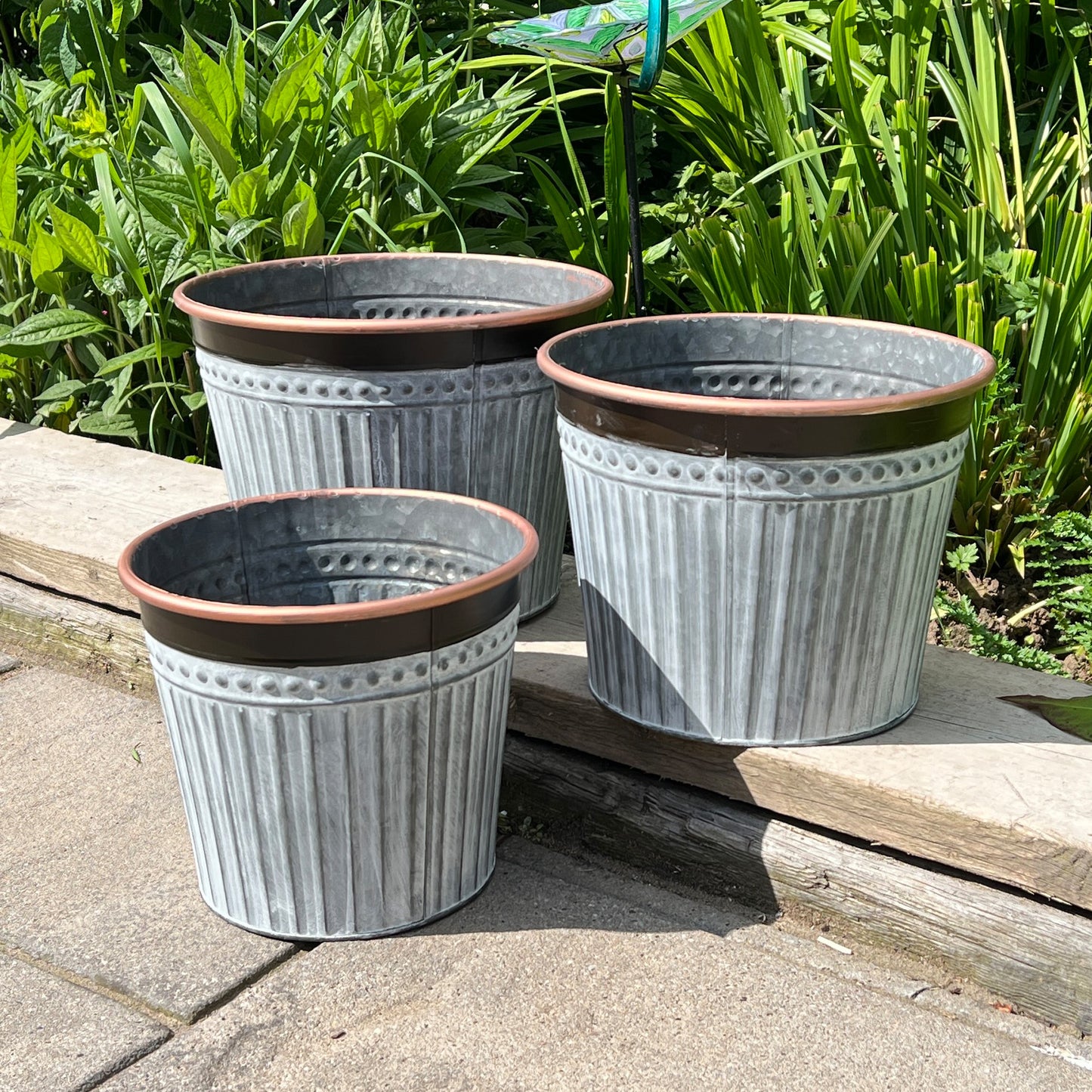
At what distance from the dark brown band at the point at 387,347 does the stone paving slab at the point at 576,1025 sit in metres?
0.82

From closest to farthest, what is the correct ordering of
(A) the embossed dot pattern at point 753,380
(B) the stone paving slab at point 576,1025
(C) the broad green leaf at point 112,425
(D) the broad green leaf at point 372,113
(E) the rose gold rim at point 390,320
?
1. (B) the stone paving slab at point 576,1025
2. (E) the rose gold rim at point 390,320
3. (A) the embossed dot pattern at point 753,380
4. (D) the broad green leaf at point 372,113
5. (C) the broad green leaf at point 112,425

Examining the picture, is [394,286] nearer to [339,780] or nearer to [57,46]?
[339,780]

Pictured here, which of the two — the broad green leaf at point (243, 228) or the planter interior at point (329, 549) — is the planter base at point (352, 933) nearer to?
the planter interior at point (329, 549)

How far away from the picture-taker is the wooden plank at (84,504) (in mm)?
2664

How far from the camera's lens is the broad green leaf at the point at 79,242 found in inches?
115

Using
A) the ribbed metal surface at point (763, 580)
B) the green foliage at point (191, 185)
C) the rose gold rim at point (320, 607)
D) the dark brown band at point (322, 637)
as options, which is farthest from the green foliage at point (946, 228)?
the dark brown band at point (322, 637)

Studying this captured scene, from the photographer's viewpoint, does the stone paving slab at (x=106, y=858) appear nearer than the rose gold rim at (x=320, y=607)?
No

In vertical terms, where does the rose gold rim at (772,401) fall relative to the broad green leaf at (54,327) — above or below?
above

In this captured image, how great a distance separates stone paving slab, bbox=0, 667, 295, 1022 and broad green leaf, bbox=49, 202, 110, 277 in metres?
0.91

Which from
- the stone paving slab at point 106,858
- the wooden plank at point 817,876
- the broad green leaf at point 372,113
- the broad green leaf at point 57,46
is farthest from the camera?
the broad green leaf at point 57,46

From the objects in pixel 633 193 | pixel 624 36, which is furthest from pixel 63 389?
pixel 624 36

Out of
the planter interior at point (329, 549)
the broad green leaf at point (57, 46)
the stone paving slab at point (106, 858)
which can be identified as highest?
the broad green leaf at point (57, 46)

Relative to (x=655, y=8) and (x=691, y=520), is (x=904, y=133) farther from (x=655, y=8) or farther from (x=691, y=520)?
(x=691, y=520)

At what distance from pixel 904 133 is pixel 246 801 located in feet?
5.19
